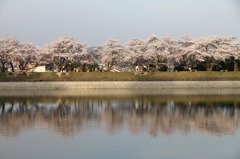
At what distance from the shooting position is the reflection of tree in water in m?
18.4

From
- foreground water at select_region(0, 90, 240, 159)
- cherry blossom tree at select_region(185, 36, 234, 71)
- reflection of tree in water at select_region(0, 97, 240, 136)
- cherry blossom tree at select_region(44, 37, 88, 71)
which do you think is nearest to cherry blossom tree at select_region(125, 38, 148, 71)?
cherry blossom tree at select_region(185, 36, 234, 71)

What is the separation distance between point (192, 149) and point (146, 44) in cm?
5088

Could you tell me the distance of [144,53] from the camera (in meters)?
61.1

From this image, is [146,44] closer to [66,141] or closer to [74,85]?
[74,85]

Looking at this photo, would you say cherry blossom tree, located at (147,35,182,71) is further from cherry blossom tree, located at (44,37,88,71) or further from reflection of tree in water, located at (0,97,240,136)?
reflection of tree in water, located at (0,97,240,136)

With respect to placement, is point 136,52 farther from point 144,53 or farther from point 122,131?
point 122,131

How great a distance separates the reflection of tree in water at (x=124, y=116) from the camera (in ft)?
60.2

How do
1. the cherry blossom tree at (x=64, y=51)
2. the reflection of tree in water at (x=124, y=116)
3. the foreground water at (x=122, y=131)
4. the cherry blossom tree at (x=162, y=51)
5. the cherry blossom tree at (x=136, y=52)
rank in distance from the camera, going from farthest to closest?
the cherry blossom tree at (x=136, y=52)
the cherry blossom tree at (x=162, y=51)
the cherry blossom tree at (x=64, y=51)
the reflection of tree in water at (x=124, y=116)
the foreground water at (x=122, y=131)

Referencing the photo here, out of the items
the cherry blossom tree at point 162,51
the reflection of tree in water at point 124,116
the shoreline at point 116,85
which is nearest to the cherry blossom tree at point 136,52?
the cherry blossom tree at point 162,51

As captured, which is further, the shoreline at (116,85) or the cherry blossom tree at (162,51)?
the cherry blossom tree at (162,51)

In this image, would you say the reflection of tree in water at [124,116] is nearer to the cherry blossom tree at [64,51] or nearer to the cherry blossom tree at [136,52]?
the cherry blossom tree at [64,51]

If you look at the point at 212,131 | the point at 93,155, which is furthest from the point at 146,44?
the point at 93,155

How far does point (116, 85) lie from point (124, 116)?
1010 inches

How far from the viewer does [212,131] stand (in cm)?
1733
